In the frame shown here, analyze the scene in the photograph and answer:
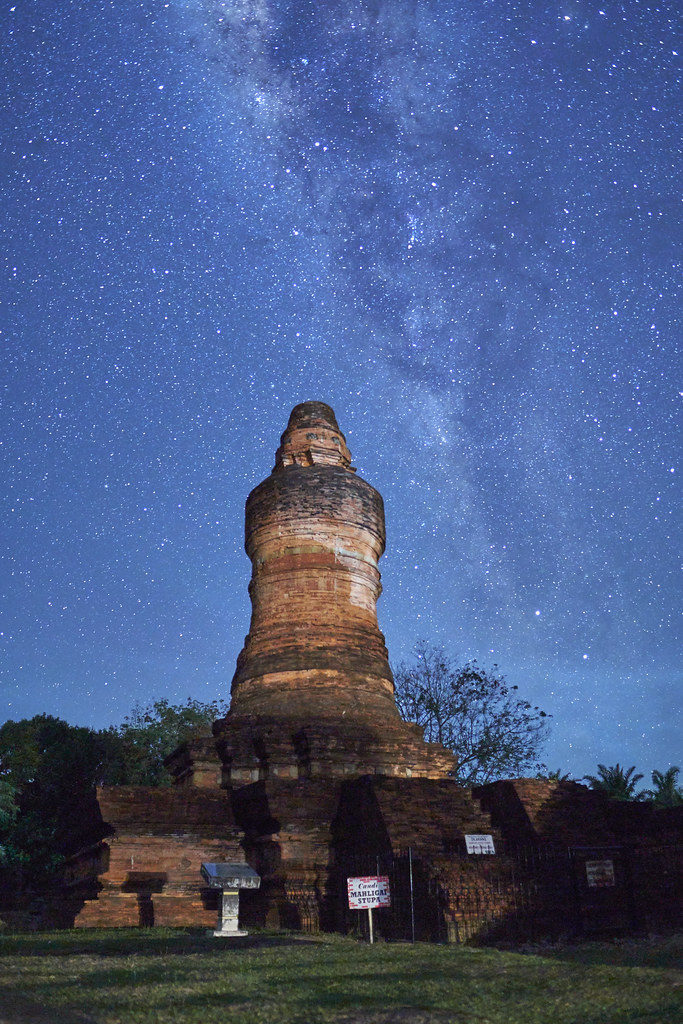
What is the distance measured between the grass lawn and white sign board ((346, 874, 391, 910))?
48.0 inches

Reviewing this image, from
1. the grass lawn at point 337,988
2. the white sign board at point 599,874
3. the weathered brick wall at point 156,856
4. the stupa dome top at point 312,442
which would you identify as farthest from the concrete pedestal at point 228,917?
the stupa dome top at point 312,442

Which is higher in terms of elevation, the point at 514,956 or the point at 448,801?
the point at 448,801

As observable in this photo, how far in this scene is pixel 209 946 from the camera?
9609 millimetres

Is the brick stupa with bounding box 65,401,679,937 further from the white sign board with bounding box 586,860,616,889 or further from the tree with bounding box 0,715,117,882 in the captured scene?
the tree with bounding box 0,715,117,882

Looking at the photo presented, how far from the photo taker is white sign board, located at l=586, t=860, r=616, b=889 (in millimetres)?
13797

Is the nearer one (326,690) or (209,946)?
(209,946)

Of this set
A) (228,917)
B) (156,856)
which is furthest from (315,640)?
(228,917)

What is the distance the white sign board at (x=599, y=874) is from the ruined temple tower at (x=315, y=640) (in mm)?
4028

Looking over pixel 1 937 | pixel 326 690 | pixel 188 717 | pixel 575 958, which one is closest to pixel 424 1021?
pixel 575 958

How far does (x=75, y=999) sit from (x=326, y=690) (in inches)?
480

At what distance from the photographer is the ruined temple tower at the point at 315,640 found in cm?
1611

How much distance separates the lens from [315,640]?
60.3ft

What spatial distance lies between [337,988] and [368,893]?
4185 mm

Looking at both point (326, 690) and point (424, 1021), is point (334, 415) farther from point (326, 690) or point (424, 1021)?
point (424, 1021)
